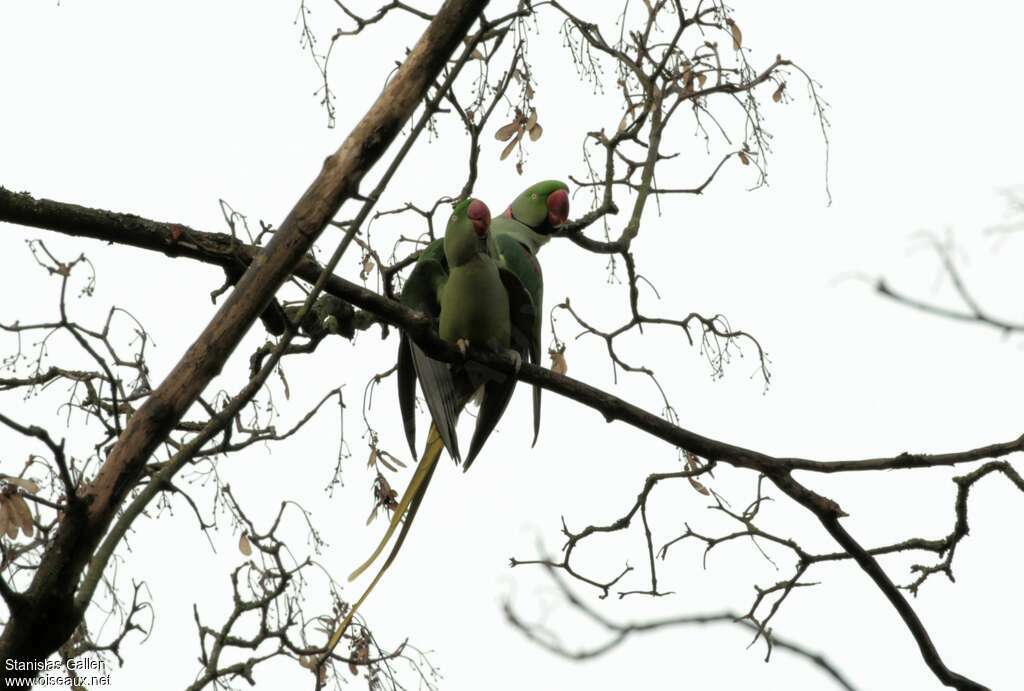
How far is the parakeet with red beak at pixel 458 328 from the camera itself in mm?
3412

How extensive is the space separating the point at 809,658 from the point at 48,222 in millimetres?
2033

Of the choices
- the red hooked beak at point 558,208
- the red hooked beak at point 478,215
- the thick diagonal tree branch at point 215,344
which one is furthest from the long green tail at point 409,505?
the thick diagonal tree branch at point 215,344

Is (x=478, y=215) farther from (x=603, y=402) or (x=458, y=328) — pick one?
(x=603, y=402)

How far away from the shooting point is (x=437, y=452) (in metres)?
3.55

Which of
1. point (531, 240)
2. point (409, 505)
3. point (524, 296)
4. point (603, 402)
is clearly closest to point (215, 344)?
point (603, 402)

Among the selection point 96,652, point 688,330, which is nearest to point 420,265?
point 688,330

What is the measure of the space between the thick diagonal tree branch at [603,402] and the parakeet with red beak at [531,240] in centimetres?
59

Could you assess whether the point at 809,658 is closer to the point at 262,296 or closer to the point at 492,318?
the point at 262,296

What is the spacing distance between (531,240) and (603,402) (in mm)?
1249

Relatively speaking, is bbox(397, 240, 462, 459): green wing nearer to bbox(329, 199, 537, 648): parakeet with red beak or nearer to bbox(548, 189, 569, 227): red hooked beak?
bbox(329, 199, 537, 648): parakeet with red beak

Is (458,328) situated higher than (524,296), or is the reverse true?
(524,296)

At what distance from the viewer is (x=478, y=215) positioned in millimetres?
3350

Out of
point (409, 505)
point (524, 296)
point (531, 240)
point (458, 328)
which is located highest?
point (531, 240)

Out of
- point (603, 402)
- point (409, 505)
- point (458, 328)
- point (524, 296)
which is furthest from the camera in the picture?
point (524, 296)
